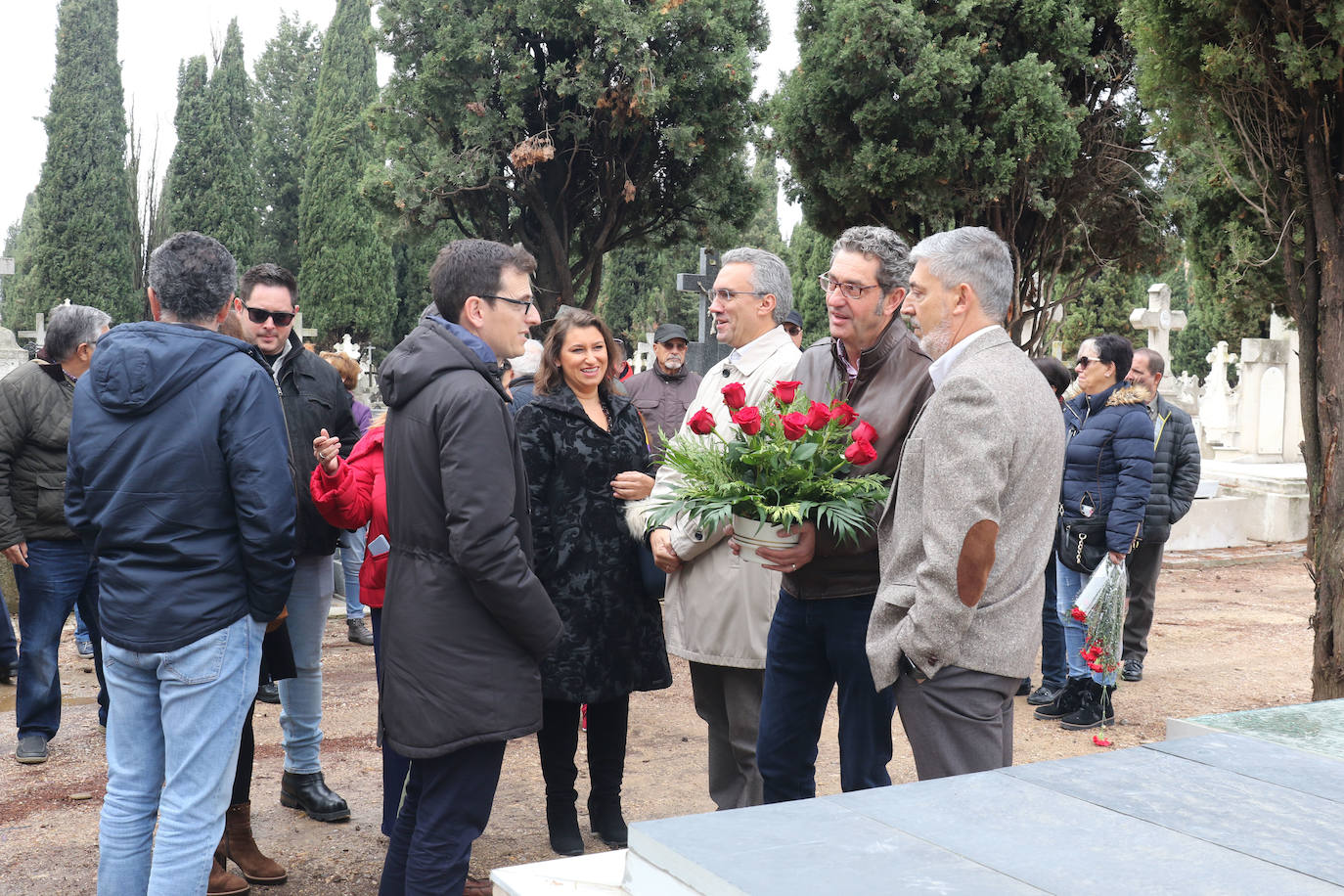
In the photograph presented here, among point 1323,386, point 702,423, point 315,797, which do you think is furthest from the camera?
point 1323,386

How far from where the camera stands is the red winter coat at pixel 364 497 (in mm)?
3885

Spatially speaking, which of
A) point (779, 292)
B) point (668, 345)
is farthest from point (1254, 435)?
point (779, 292)

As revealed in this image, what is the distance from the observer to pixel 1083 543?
251 inches

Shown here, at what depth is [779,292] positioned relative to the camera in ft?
13.2

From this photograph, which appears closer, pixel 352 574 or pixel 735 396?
pixel 735 396

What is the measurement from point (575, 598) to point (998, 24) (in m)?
11.6

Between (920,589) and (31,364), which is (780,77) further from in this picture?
(920,589)

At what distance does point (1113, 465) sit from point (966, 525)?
4.08 meters

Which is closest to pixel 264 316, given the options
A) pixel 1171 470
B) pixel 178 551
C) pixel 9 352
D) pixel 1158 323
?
pixel 178 551

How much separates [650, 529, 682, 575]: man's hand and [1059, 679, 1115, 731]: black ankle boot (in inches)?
131

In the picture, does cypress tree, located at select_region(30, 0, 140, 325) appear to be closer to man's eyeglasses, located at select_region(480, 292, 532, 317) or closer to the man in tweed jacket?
man's eyeglasses, located at select_region(480, 292, 532, 317)

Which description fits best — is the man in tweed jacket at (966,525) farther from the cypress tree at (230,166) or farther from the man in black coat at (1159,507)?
the cypress tree at (230,166)

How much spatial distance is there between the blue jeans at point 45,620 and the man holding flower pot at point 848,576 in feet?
11.9

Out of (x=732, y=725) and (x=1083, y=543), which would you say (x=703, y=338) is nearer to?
(x=1083, y=543)
